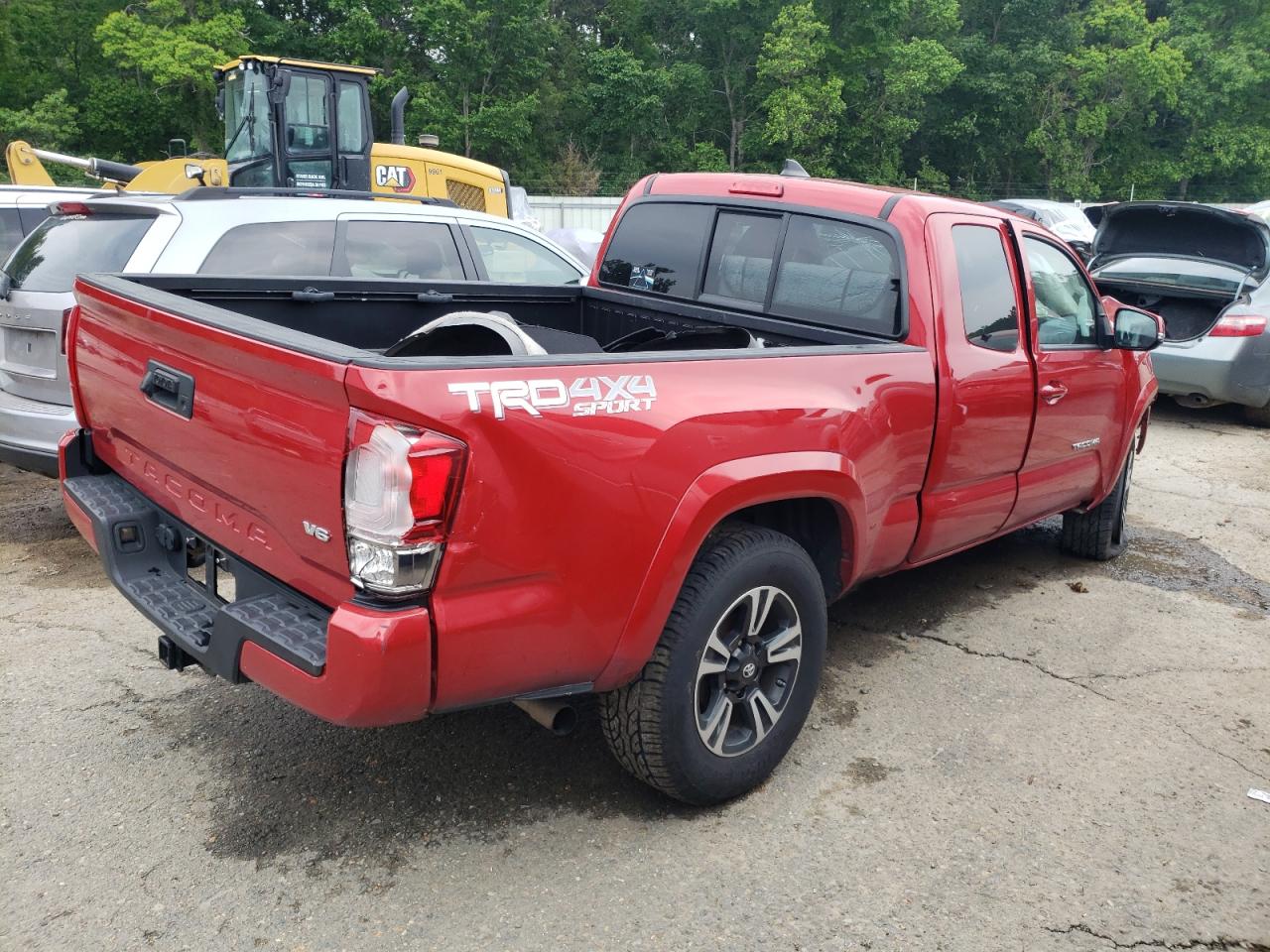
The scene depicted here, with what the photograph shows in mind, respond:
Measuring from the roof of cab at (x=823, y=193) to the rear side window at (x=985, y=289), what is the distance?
0.13 m

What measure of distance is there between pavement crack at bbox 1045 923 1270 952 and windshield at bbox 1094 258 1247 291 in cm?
802

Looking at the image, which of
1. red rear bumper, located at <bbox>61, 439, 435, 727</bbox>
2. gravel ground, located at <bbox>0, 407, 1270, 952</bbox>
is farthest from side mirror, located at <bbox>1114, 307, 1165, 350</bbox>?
red rear bumper, located at <bbox>61, 439, 435, 727</bbox>

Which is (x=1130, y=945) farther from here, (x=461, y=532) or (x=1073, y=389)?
(x=1073, y=389)

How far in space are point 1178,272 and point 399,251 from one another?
7339 mm

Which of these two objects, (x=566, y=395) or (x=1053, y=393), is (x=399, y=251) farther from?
(x=566, y=395)

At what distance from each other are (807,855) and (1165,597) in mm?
3221

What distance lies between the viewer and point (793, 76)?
45281 mm

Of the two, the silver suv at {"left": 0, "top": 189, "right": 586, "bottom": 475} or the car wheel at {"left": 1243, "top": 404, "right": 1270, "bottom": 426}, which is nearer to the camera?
the silver suv at {"left": 0, "top": 189, "right": 586, "bottom": 475}

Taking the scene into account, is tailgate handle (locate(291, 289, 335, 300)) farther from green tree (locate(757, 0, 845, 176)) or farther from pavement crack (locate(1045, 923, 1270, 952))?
green tree (locate(757, 0, 845, 176))

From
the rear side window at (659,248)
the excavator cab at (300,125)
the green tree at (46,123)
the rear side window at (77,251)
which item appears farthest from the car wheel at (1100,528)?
the green tree at (46,123)

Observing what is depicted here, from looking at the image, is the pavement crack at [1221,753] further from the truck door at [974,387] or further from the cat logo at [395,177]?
the cat logo at [395,177]

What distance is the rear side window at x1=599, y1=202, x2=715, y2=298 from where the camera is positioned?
15.1ft

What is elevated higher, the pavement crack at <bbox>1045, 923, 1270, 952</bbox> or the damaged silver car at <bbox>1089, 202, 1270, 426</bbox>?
the damaged silver car at <bbox>1089, 202, 1270, 426</bbox>

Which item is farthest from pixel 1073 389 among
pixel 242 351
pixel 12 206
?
pixel 12 206
